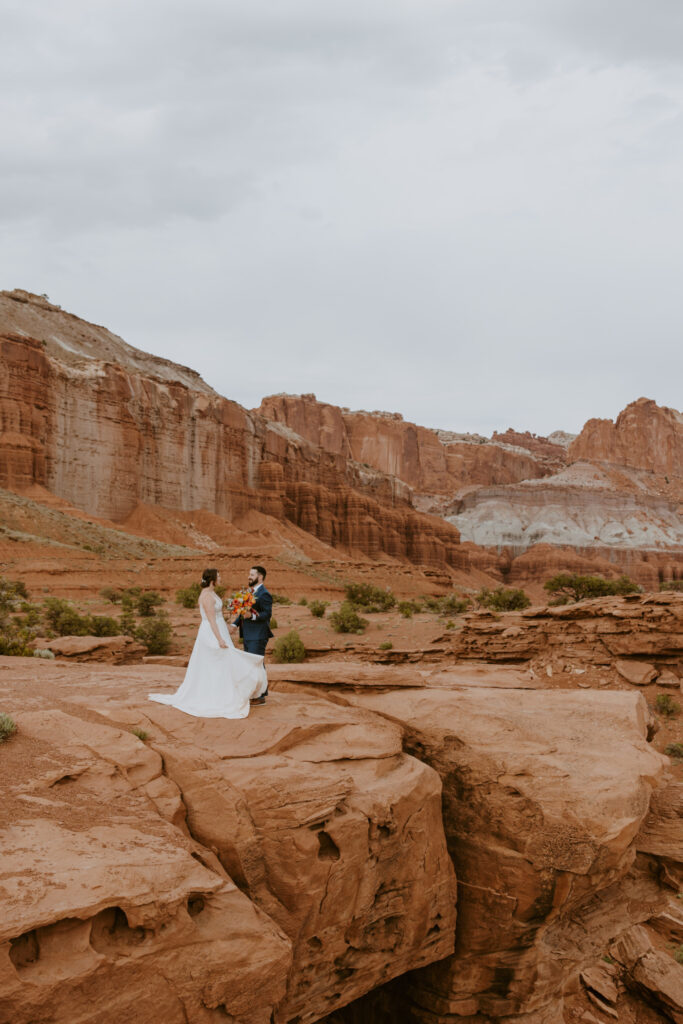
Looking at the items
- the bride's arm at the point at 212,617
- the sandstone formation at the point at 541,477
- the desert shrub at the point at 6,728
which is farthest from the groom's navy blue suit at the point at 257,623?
the sandstone formation at the point at 541,477

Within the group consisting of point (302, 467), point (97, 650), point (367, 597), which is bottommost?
point (367, 597)

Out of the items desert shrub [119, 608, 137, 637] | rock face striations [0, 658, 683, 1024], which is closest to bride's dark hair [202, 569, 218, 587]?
rock face striations [0, 658, 683, 1024]

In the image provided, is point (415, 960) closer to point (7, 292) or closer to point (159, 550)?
point (159, 550)

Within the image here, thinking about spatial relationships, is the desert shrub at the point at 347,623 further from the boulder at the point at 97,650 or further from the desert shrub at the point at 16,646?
the desert shrub at the point at 16,646

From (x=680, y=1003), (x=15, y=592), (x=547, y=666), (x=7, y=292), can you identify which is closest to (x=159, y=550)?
(x=15, y=592)

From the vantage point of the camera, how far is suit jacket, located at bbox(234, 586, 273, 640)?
7.64 metres

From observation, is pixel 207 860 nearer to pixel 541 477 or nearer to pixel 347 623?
pixel 347 623

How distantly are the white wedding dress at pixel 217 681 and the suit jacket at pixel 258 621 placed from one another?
1.25 ft

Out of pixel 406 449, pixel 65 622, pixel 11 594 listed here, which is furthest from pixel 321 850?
pixel 406 449

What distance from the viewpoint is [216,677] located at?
7.00 metres

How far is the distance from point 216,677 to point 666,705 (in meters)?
10.8

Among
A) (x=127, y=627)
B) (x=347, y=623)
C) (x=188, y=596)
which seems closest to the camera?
(x=127, y=627)

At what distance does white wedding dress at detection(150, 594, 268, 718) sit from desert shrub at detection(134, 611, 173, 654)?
1494 cm

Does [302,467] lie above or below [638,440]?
below
